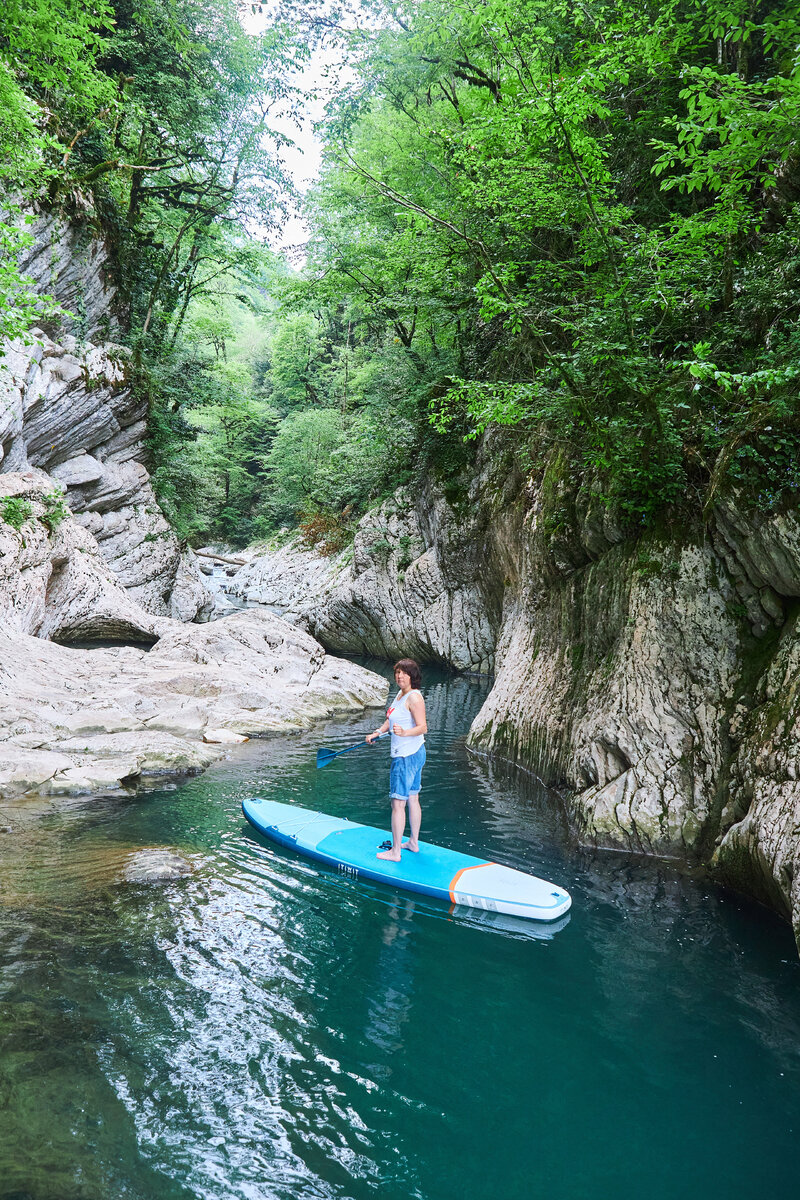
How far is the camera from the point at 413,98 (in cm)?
1761

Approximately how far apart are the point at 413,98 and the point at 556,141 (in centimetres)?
1381

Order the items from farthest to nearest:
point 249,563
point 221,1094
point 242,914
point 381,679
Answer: point 249,563, point 381,679, point 242,914, point 221,1094

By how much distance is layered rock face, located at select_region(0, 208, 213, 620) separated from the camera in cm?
1541

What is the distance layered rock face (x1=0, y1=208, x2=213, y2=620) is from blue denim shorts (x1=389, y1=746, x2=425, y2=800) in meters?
12.2

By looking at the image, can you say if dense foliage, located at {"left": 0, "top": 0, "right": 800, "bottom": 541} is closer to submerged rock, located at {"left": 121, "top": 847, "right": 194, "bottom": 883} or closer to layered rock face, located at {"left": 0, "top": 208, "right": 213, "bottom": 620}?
layered rock face, located at {"left": 0, "top": 208, "right": 213, "bottom": 620}

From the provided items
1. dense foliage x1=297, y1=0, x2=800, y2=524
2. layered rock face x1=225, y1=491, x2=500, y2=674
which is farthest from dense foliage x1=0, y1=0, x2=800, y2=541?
layered rock face x1=225, y1=491, x2=500, y2=674

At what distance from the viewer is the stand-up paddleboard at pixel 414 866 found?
5.76 metres

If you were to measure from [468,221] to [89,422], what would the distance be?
11.3 meters

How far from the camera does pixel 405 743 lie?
21.2 feet

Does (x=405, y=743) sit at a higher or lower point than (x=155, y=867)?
higher

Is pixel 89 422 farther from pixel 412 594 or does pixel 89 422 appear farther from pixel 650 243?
pixel 650 243

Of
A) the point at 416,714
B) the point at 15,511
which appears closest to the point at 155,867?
the point at 416,714

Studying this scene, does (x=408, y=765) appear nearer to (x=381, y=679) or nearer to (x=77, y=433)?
(x=381, y=679)

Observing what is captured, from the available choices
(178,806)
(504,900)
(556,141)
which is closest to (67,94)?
(556,141)
